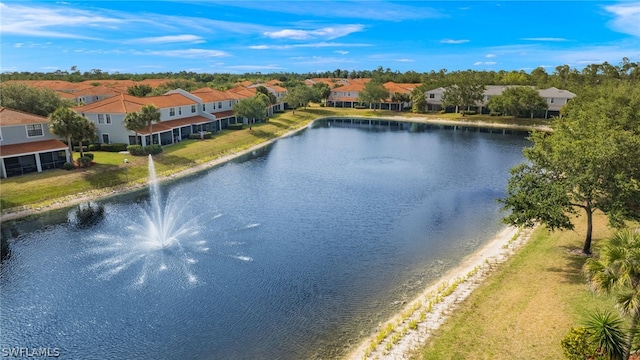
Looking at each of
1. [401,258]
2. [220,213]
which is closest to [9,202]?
[220,213]

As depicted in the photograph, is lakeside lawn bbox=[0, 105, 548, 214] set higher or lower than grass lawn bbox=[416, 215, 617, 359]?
higher

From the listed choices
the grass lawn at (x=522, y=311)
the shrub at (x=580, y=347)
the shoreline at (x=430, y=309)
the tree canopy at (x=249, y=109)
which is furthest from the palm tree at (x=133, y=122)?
the shrub at (x=580, y=347)

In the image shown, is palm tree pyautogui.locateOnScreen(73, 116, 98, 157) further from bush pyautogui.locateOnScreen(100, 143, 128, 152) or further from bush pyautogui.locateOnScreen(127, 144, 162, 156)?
bush pyautogui.locateOnScreen(100, 143, 128, 152)

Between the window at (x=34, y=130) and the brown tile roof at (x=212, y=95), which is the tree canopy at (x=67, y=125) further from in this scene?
the brown tile roof at (x=212, y=95)

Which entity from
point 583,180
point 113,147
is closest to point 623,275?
point 583,180

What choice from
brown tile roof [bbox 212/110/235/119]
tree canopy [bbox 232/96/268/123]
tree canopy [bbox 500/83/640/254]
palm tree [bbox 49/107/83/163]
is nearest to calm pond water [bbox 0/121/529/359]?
tree canopy [bbox 500/83/640/254]

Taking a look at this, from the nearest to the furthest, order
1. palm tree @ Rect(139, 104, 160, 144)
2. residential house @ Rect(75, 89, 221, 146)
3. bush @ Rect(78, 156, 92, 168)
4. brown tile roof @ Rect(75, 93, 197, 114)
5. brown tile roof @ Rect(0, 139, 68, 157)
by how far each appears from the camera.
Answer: brown tile roof @ Rect(0, 139, 68, 157)
bush @ Rect(78, 156, 92, 168)
palm tree @ Rect(139, 104, 160, 144)
residential house @ Rect(75, 89, 221, 146)
brown tile roof @ Rect(75, 93, 197, 114)

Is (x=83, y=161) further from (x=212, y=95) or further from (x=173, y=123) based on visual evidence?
(x=212, y=95)
